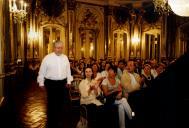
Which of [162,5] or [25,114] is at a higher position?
[162,5]

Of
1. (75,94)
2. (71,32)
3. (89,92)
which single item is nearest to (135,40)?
(71,32)

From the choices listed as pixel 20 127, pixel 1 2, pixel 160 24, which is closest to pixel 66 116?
pixel 20 127

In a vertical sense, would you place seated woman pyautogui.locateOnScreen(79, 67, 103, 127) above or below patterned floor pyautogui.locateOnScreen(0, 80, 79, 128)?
above

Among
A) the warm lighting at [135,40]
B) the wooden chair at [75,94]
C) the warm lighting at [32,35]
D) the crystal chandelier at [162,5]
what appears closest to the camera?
the wooden chair at [75,94]

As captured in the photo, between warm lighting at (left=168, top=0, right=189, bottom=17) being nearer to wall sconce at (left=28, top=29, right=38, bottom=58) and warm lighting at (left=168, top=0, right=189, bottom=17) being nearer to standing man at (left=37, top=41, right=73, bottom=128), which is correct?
standing man at (left=37, top=41, right=73, bottom=128)

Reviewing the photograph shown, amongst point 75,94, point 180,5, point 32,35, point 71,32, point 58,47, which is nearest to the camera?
point 58,47

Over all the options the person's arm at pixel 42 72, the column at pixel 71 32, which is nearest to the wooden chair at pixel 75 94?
the person's arm at pixel 42 72

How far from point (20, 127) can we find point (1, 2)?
3.40 metres

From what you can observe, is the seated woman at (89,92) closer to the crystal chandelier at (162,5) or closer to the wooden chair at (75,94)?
the wooden chair at (75,94)

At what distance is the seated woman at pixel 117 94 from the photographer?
215 inches

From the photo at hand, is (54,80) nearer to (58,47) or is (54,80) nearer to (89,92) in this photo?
(58,47)

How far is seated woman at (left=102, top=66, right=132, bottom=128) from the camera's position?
545 cm

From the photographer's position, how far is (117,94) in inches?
219

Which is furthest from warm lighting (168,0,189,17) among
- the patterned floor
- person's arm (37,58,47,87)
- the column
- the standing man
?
the column
